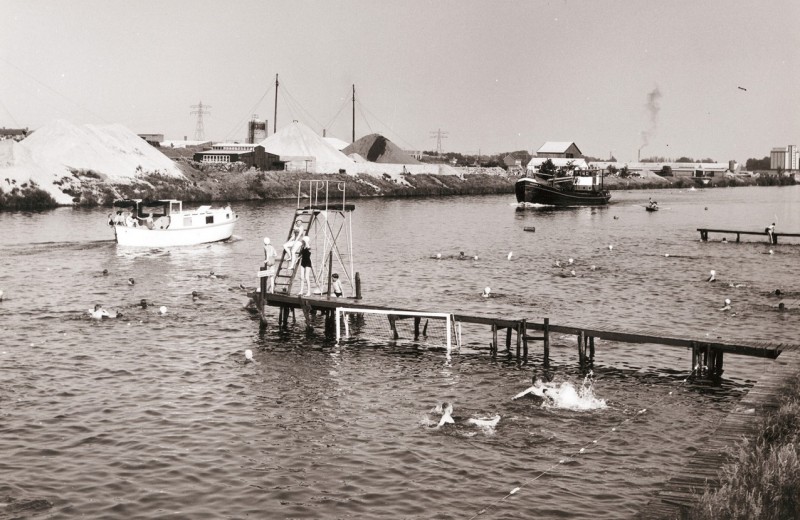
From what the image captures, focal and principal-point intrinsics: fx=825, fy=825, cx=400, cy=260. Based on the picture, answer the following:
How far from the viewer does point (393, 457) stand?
21.3m

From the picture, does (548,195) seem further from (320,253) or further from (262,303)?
(262,303)

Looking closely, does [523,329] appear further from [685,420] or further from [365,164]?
[365,164]

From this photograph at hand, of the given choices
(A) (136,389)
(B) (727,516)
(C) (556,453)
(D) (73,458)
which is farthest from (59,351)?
(B) (727,516)

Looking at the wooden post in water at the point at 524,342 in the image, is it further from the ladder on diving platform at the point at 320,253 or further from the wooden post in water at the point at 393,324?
the ladder on diving platform at the point at 320,253

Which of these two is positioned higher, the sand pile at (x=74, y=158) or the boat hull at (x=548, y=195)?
the sand pile at (x=74, y=158)

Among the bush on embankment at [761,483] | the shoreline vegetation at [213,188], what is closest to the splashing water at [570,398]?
the bush on embankment at [761,483]

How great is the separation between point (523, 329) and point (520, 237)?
54.1 metres

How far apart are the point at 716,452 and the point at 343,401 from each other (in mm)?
12006

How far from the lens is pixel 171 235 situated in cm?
6862

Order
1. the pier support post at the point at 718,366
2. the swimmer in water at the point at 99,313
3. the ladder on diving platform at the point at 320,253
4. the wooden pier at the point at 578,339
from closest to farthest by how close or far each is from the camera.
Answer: the wooden pier at the point at 578,339 < the pier support post at the point at 718,366 < the ladder on diving platform at the point at 320,253 < the swimmer in water at the point at 99,313

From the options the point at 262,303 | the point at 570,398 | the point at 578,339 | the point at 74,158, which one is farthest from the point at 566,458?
the point at 74,158

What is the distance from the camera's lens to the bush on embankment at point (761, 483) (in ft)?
45.8

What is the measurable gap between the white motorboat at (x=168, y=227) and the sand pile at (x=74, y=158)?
5071cm

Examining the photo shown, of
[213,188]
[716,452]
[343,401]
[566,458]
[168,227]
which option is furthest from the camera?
[213,188]
